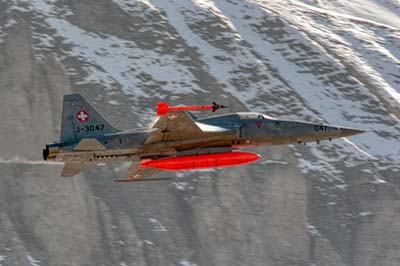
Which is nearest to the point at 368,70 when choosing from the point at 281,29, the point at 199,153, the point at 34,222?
the point at 281,29

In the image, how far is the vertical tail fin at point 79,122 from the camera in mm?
46156

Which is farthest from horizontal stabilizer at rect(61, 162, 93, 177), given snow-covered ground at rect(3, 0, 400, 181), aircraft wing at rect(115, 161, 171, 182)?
snow-covered ground at rect(3, 0, 400, 181)

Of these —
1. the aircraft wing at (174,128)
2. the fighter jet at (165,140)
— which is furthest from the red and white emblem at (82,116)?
the aircraft wing at (174,128)

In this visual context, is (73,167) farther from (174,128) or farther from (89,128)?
(174,128)

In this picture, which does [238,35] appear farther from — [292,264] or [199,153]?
[199,153]

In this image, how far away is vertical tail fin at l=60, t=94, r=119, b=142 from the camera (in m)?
46.2

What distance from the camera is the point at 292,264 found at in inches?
2891

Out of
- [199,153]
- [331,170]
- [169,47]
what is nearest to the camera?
[199,153]

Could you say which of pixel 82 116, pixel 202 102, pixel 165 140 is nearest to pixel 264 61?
pixel 202 102

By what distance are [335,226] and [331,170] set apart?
638 centimetres

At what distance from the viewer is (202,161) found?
45719 millimetres

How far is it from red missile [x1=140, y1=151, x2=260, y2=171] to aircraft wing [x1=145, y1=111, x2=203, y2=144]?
100 centimetres

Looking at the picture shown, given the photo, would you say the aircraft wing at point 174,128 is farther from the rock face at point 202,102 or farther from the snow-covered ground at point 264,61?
the snow-covered ground at point 264,61

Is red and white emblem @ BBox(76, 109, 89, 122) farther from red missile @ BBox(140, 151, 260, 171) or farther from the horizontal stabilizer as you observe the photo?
red missile @ BBox(140, 151, 260, 171)
